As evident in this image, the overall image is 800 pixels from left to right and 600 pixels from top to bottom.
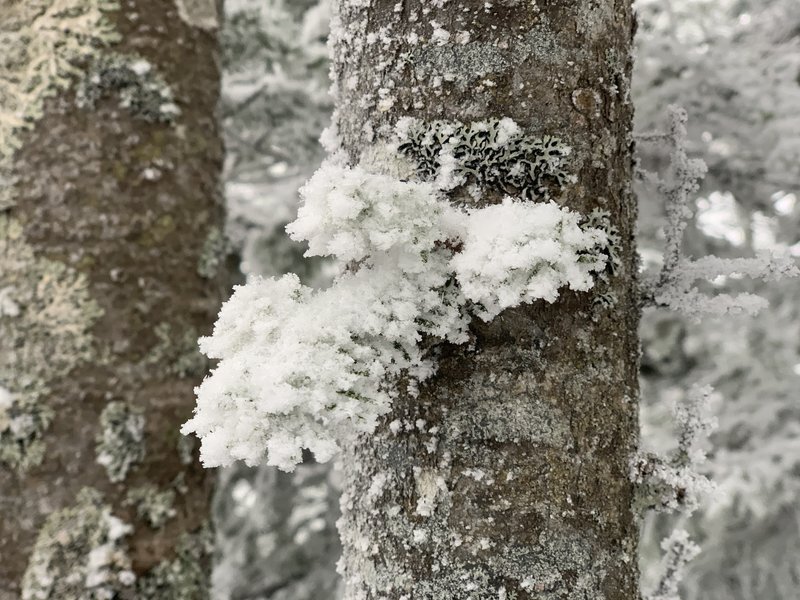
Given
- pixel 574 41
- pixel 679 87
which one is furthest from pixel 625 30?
pixel 679 87

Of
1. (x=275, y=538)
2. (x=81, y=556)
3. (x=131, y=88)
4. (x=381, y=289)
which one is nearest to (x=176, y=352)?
(x=81, y=556)

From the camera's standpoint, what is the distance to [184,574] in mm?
2035

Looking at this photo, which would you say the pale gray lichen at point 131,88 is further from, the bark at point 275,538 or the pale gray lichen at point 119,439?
the bark at point 275,538

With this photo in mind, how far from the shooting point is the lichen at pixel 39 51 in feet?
6.49

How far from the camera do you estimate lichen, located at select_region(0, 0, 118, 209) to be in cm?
198

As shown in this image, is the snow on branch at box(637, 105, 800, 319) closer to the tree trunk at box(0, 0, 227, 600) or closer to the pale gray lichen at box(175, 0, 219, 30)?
the tree trunk at box(0, 0, 227, 600)

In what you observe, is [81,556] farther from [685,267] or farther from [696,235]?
[696,235]

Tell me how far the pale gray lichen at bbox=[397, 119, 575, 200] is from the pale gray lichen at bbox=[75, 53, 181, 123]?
4.64 ft

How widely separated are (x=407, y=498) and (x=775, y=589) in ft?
14.8

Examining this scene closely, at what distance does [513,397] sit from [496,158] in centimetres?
30

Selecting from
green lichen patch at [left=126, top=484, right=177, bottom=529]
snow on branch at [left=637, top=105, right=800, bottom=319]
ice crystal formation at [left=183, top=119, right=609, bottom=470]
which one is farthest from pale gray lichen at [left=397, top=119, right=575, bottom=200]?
green lichen patch at [left=126, top=484, right=177, bottom=529]

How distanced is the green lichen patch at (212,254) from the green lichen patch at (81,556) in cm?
70

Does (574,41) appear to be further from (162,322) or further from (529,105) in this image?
(162,322)

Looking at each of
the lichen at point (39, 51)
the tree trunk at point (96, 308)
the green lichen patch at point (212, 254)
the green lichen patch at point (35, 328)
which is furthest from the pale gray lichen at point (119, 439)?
the lichen at point (39, 51)
